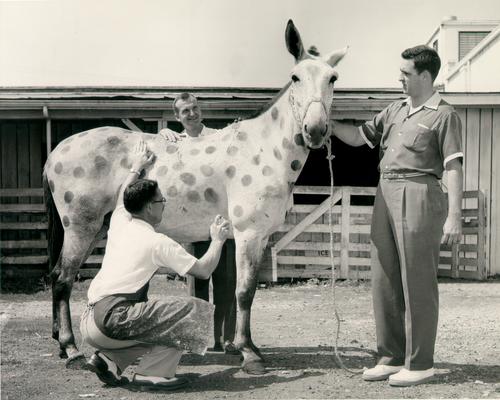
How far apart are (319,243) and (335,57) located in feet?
21.3

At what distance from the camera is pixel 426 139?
4191 millimetres

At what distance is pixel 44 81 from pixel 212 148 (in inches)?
498

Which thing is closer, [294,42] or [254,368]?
[254,368]

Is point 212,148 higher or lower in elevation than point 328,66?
lower

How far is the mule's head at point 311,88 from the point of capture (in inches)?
170

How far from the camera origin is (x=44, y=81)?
16.2 metres

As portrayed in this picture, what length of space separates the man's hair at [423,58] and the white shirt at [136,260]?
2052mm

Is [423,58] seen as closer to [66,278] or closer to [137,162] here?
[137,162]

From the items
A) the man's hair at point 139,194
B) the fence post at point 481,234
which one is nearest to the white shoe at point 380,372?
the man's hair at point 139,194

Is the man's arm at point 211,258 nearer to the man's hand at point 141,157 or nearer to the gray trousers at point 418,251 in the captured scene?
the man's hand at point 141,157

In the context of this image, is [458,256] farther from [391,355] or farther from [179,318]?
[179,318]

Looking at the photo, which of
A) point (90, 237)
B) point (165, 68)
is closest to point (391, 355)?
point (90, 237)

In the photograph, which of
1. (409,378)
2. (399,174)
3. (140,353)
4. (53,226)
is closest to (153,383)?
(140,353)

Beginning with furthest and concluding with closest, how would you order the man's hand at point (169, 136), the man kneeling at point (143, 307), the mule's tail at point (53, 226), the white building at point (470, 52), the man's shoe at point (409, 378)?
the white building at point (470, 52)
the mule's tail at point (53, 226)
the man's hand at point (169, 136)
the man's shoe at point (409, 378)
the man kneeling at point (143, 307)
